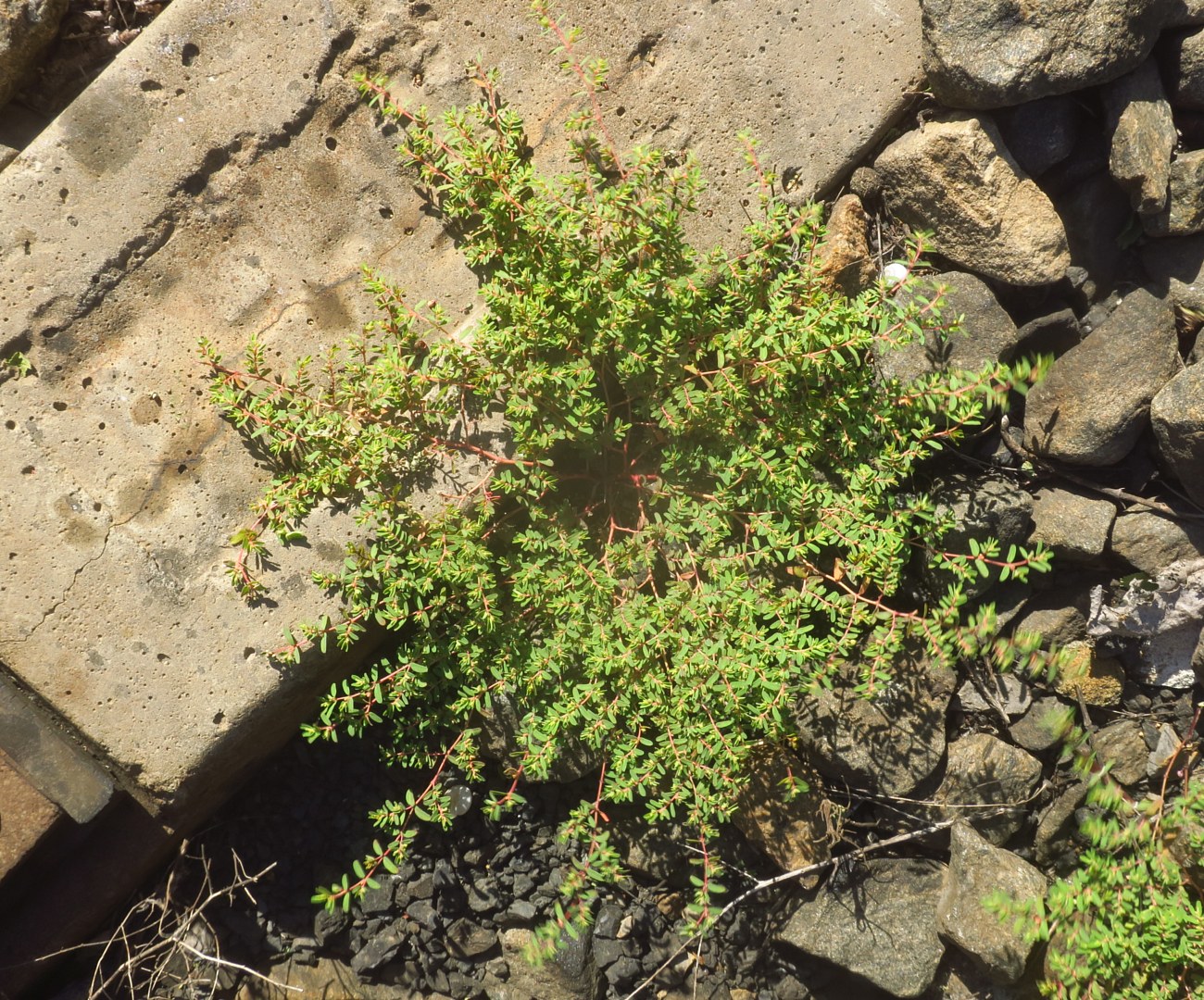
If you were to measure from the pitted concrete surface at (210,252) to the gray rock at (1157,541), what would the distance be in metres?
1.84

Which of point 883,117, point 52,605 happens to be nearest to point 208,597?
point 52,605

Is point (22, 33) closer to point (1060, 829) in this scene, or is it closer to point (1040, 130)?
point (1040, 130)

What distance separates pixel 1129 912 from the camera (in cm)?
314

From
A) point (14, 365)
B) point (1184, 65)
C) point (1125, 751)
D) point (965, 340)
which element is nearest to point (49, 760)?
point (14, 365)

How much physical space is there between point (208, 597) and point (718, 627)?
5.84 feet

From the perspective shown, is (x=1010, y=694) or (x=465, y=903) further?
(x=465, y=903)

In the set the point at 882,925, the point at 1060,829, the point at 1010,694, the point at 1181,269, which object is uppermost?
the point at 1181,269

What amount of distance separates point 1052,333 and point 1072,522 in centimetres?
71

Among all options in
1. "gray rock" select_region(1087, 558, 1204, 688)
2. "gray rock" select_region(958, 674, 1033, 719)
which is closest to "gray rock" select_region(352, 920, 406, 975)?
"gray rock" select_region(958, 674, 1033, 719)

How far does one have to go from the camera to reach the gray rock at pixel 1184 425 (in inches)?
122

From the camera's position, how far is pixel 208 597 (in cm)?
319

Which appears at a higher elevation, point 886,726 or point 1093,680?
point 886,726

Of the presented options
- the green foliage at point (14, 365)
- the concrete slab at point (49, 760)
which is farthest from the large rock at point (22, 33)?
the concrete slab at point (49, 760)

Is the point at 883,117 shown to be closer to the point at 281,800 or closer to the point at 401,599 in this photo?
the point at 401,599
